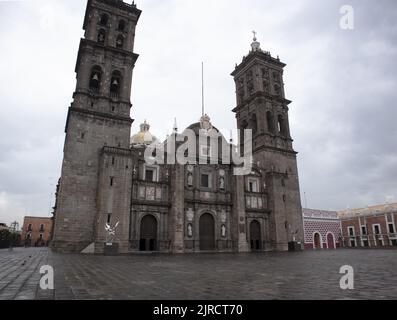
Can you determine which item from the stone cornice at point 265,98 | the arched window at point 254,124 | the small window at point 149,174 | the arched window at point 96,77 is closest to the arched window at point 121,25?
the arched window at point 96,77

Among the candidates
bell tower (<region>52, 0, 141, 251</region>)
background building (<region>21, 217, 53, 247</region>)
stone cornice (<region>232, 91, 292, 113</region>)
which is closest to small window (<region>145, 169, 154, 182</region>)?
bell tower (<region>52, 0, 141, 251</region>)

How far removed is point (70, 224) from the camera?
2491cm

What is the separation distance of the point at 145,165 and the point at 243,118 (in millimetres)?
17521

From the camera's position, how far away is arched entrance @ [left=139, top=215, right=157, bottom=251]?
28.1m

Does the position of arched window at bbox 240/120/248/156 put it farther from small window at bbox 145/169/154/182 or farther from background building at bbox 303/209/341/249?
small window at bbox 145/169/154/182

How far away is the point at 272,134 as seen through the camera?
38.1 meters

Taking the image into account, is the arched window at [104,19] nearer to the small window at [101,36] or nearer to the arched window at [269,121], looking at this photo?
the small window at [101,36]

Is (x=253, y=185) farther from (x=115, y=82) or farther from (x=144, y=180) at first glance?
(x=115, y=82)

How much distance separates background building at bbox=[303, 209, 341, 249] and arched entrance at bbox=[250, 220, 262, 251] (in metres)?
10.3

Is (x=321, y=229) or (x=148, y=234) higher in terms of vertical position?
(x=321, y=229)

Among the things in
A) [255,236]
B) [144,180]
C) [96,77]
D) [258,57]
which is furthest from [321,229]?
[96,77]

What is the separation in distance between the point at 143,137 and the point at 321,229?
29.8 m

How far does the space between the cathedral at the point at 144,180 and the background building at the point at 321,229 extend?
295 inches
